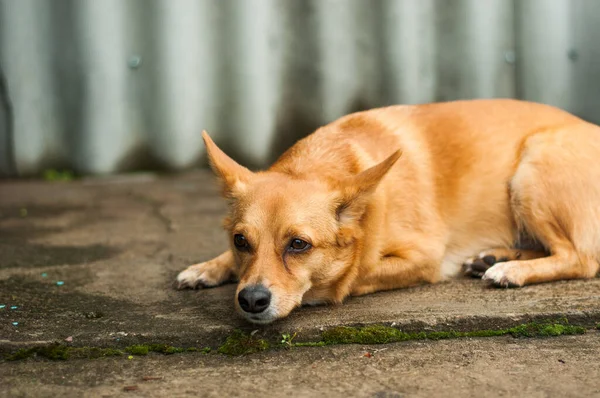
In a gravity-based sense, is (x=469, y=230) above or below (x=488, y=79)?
below

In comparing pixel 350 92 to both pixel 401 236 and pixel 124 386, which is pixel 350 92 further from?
pixel 124 386

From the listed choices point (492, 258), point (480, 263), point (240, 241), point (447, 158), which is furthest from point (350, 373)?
point (447, 158)

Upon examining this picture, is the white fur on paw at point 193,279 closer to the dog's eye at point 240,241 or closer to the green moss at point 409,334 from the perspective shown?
the dog's eye at point 240,241

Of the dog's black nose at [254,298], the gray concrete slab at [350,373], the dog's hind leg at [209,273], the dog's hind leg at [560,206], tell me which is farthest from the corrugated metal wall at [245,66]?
the gray concrete slab at [350,373]

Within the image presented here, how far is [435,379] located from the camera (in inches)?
109

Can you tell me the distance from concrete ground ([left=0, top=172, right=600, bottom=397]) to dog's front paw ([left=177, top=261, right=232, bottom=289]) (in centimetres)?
7

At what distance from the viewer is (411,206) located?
157 inches

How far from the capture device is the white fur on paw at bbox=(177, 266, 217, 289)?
3.87 metres

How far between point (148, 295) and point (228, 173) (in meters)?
0.73

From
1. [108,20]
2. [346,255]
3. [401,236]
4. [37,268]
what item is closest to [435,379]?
[346,255]

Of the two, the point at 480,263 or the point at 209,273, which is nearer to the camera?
the point at 209,273

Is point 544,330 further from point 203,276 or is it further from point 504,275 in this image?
point 203,276

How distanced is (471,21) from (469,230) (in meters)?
2.72

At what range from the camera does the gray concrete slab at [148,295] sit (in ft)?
10.6
